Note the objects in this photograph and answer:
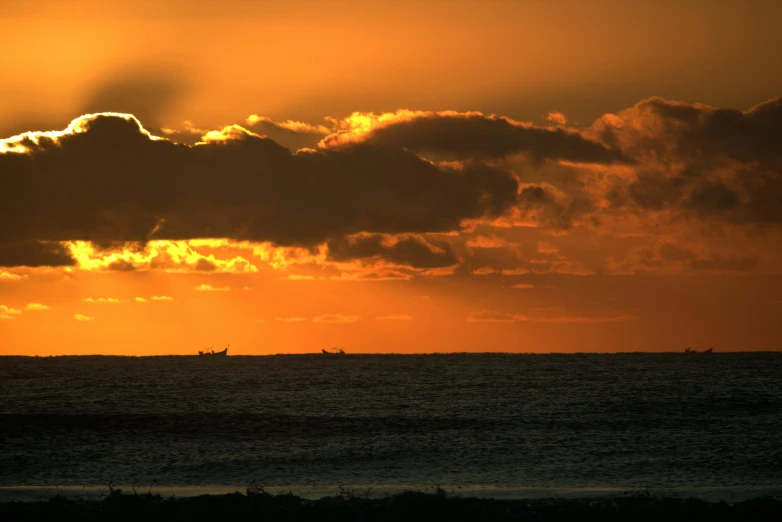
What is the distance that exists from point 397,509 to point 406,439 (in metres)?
27.8

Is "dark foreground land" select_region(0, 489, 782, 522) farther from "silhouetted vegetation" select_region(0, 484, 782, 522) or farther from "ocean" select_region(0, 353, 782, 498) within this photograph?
"ocean" select_region(0, 353, 782, 498)

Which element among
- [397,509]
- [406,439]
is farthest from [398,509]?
[406,439]

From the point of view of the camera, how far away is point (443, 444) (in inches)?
2130

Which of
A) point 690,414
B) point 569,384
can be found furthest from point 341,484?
point 569,384

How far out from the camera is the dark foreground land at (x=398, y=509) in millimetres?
29156

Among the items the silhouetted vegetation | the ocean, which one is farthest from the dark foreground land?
the ocean

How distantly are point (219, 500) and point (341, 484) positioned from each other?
9428 mm

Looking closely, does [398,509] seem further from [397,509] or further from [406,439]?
[406,439]

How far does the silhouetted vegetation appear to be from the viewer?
2916cm

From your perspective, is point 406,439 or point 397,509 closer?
point 397,509

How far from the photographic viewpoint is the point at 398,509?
29531mm

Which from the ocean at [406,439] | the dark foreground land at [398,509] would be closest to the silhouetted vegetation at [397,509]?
the dark foreground land at [398,509]

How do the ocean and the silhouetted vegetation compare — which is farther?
the ocean

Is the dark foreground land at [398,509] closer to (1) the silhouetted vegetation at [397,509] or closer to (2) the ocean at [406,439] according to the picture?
(1) the silhouetted vegetation at [397,509]
